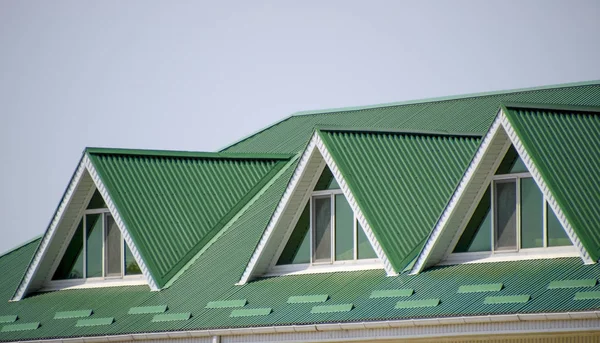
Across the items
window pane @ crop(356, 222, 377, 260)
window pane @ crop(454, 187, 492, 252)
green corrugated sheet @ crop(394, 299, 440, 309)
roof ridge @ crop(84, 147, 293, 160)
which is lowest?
green corrugated sheet @ crop(394, 299, 440, 309)

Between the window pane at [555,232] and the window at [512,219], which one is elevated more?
the window at [512,219]

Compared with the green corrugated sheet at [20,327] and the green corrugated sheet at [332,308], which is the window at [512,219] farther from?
the green corrugated sheet at [20,327]

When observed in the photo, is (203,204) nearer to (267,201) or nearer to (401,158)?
(267,201)

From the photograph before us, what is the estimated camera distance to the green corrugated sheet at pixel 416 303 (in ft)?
90.6

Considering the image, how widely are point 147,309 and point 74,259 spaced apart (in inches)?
185

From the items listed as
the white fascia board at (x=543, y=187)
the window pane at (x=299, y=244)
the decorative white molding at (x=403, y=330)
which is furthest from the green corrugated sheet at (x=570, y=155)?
the window pane at (x=299, y=244)

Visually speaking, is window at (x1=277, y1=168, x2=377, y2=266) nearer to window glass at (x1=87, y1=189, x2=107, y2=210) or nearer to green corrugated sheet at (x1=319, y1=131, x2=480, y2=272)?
green corrugated sheet at (x1=319, y1=131, x2=480, y2=272)

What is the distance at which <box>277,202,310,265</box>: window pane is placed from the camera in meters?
32.8

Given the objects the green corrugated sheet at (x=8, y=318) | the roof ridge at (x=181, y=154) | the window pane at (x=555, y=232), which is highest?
the roof ridge at (x=181, y=154)

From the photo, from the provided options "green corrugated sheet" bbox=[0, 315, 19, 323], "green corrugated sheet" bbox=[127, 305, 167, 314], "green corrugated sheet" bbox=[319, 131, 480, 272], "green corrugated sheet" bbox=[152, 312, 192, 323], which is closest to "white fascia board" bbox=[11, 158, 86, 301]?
"green corrugated sheet" bbox=[0, 315, 19, 323]

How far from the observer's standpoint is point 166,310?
33.0 meters

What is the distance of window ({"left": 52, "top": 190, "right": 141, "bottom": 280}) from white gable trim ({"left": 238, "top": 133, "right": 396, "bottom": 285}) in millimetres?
4286

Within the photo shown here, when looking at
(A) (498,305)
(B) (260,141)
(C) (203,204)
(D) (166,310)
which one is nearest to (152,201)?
(C) (203,204)

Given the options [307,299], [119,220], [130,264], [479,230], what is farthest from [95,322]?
[479,230]
